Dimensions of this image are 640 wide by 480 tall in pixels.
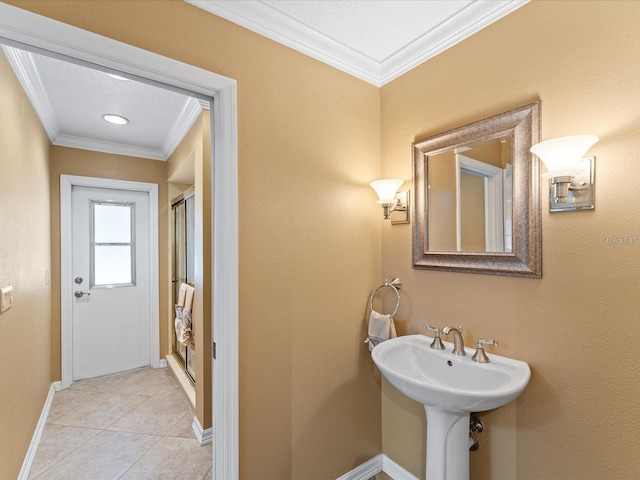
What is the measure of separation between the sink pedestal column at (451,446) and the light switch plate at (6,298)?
2.08m

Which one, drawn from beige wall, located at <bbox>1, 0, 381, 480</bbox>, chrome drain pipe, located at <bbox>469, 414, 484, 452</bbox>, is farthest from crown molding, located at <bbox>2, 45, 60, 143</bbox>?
chrome drain pipe, located at <bbox>469, 414, 484, 452</bbox>

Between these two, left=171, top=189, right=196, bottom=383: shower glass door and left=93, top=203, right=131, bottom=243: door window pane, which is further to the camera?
left=93, top=203, right=131, bottom=243: door window pane

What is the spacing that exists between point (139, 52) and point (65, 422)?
294 centimetres

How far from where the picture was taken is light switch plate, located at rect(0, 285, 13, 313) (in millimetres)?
1451

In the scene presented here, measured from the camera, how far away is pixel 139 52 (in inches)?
44.2

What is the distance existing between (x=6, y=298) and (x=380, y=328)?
1920mm

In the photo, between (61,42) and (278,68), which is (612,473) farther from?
(61,42)

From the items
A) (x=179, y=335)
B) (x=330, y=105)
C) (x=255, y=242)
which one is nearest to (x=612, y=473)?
(x=255, y=242)

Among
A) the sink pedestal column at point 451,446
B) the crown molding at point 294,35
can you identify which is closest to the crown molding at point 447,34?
the crown molding at point 294,35

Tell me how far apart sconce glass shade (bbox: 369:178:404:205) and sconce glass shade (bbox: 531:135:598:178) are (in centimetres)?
69

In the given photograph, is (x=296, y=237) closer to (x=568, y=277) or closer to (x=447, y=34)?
(x=568, y=277)

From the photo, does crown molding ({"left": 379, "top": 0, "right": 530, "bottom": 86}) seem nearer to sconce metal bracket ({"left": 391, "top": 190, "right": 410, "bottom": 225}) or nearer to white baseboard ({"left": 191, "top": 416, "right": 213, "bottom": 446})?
sconce metal bracket ({"left": 391, "top": 190, "right": 410, "bottom": 225})

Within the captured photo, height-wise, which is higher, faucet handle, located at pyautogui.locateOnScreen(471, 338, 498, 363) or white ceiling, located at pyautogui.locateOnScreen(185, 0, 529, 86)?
white ceiling, located at pyautogui.locateOnScreen(185, 0, 529, 86)

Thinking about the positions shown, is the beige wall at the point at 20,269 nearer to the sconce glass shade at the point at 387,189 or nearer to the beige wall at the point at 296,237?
the beige wall at the point at 296,237
